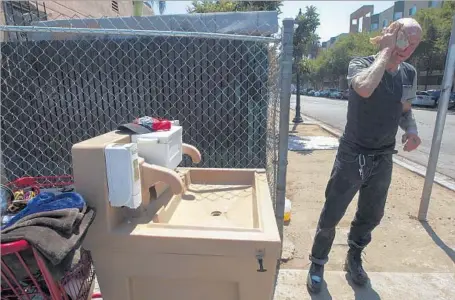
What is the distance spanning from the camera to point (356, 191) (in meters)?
2.21

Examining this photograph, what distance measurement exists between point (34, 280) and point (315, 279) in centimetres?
192

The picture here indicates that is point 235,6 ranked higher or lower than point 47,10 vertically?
higher

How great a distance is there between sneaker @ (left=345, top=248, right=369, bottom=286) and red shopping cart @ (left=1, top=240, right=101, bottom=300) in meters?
2.00

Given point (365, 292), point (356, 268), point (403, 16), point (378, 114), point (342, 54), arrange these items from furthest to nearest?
point (403, 16) → point (342, 54) → point (356, 268) → point (365, 292) → point (378, 114)

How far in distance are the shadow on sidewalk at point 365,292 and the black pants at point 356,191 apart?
0.33m

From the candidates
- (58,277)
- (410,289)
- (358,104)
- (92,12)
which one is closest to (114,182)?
(58,277)

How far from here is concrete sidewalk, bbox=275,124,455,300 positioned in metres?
2.35

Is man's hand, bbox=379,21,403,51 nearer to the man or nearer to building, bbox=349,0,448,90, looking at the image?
the man

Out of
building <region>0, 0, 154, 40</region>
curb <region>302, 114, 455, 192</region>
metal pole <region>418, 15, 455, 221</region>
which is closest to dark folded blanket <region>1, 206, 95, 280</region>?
metal pole <region>418, 15, 455, 221</region>

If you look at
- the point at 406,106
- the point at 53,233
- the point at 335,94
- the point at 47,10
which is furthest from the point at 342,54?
the point at 53,233

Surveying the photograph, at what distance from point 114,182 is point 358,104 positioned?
5.43ft

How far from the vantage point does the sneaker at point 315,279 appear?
2311 mm

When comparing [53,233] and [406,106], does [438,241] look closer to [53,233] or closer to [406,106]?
[406,106]

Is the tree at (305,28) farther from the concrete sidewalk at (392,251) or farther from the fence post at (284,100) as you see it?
the fence post at (284,100)
